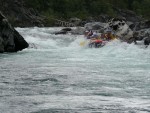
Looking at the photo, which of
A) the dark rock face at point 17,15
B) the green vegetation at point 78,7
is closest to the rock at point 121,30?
the dark rock face at point 17,15

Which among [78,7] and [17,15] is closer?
[17,15]

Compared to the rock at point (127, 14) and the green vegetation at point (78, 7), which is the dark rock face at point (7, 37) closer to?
the green vegetation at point (78, 7)

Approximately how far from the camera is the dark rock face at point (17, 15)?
7371cm

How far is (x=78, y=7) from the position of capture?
359 ft

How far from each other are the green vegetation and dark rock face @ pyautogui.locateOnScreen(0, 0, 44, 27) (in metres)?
13.1

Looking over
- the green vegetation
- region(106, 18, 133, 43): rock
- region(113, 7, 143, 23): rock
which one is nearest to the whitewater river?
region(106, 18, 133, 43): rock

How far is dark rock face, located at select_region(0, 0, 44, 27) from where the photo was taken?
242 ft

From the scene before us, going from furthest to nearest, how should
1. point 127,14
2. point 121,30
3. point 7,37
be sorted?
point 127,14
point 121,30
point 7,37

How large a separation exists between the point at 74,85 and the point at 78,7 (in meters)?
96.3

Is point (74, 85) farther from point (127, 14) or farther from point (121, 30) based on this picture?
point (127, 14)

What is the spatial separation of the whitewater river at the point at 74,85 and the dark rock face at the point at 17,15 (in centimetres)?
5189

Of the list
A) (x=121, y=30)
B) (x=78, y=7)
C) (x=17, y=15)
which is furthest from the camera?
(x=78, y=7)

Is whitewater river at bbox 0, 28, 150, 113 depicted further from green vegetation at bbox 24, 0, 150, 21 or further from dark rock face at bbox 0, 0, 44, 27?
green vegetation at bbox 24, 0, 150, 21

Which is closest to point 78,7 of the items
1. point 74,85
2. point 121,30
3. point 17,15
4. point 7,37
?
point 17,15
